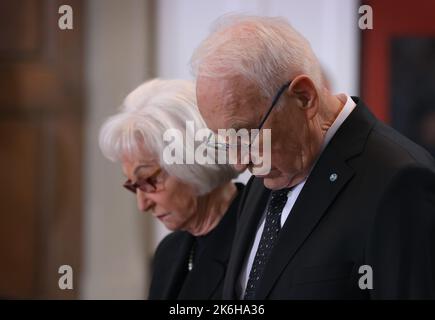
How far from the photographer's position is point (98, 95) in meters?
3.48

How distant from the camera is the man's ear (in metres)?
1.37

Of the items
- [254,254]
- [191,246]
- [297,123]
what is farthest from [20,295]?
[297,123]

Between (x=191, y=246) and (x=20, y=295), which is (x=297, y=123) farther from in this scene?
(x=20, y=295)

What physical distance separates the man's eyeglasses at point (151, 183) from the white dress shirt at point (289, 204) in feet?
1.04

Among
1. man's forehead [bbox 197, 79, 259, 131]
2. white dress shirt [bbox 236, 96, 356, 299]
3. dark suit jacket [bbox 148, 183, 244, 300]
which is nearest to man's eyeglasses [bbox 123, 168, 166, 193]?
dark suit jacket [bbox 148, 183, 244, 300]

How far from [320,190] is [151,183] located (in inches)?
20.7

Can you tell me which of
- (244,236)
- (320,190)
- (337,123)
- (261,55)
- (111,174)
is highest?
(261,55)

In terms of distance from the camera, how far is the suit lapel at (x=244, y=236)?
5.15 feet

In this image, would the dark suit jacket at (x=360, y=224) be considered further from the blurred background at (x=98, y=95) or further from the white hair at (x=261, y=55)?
the blurred background at (x=98, y=95)

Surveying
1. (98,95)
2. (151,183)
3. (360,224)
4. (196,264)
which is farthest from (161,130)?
(98,95)

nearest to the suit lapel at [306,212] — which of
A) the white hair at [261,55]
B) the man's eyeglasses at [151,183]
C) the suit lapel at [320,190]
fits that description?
the suit lapel at [320,190]

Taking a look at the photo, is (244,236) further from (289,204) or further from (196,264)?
(196,264)

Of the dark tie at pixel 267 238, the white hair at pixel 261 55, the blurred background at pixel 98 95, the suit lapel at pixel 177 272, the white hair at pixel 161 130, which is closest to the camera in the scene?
the white hair at pixel 261 55

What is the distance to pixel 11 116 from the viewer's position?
139 inches
